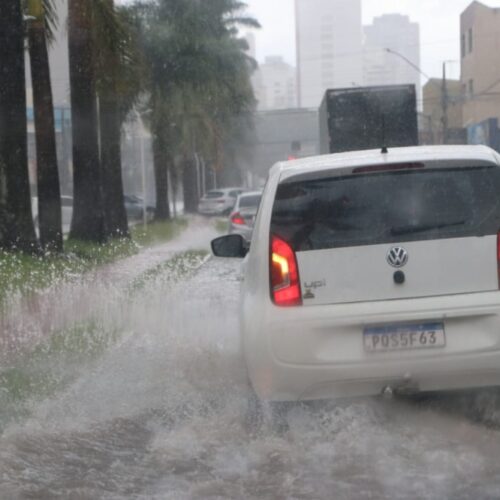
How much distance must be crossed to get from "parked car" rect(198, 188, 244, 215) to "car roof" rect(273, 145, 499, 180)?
1869 inches

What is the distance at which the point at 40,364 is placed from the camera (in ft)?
31.3

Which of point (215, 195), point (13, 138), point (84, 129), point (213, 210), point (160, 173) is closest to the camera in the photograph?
point (13, 138)

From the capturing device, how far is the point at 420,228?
6.12 metres

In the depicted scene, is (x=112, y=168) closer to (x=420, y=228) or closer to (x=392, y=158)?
(x=392, y=158)

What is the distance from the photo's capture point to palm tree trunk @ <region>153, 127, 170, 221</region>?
129 feet

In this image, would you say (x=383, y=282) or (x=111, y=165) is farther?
(x=111, y=165)

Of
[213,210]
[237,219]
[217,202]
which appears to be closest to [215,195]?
[217,202]

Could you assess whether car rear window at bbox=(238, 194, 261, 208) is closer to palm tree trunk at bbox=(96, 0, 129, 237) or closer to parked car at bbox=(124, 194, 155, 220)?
palm tree trunk at bbox=(96, 0, 129, 237)

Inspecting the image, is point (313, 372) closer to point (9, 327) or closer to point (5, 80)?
point (9, 327)

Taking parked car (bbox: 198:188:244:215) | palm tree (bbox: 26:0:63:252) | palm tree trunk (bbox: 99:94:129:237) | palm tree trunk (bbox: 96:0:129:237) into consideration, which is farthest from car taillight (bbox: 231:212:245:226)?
parked car (bbox: 198:188:244:215)

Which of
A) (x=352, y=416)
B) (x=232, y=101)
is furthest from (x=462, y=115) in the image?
(x=352, y=416)

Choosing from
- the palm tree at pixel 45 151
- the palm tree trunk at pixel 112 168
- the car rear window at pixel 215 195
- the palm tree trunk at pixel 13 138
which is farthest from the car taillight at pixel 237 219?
the car rear window at pixel 215 195

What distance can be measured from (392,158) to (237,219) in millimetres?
19442

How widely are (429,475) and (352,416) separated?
1162 mm
